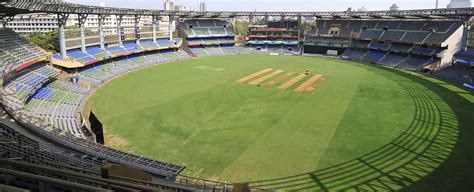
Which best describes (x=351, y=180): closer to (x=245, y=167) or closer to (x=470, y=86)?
(x=245, y=167)

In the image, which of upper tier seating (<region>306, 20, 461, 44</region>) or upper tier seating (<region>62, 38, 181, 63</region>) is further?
upper tier seating (<region>306, 20, 461, 44</region>)

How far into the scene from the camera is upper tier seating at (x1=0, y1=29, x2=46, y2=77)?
3397 centimetres

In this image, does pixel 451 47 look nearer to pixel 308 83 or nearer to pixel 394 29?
pixel 394 29

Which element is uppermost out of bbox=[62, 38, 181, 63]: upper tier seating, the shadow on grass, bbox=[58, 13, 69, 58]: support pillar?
bbox=[58, 13, 69, 58]: support pillar

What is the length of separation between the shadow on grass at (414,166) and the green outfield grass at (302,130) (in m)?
0.07

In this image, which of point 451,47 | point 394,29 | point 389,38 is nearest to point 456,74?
point 451,47

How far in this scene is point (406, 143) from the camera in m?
25.5

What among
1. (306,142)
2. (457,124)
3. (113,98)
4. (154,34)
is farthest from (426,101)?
(154,34)

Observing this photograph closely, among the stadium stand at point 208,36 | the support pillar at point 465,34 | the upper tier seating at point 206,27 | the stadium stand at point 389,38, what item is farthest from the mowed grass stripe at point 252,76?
the support pillar at point 465,34

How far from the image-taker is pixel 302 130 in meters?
28.5

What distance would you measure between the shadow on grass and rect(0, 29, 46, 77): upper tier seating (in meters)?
30.6

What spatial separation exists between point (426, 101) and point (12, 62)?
48386mm

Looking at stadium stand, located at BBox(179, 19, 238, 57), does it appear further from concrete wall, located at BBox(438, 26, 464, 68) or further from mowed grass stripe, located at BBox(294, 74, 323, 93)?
concrete wall, located at BBox(438, 26, 464, 68)

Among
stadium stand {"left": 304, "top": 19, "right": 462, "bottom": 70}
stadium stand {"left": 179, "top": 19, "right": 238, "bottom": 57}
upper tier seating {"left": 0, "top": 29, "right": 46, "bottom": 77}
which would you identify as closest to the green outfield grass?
upper tier seating {"left": 0, "top": 29, "right": 46, "bottom": 77}
